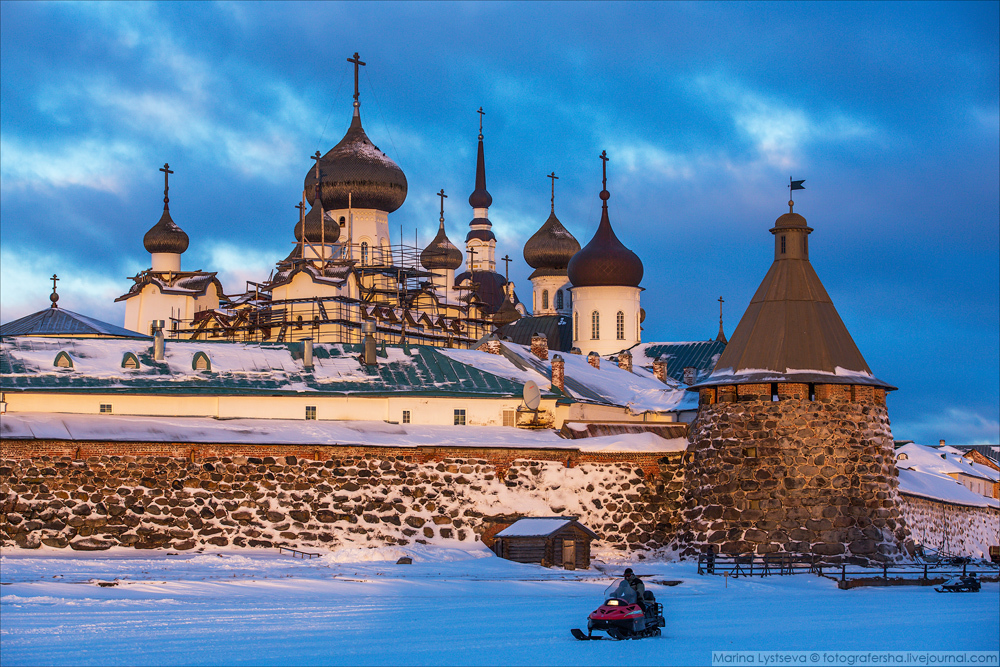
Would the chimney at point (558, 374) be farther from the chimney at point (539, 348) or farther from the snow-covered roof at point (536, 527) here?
the snow-covered roof at point (536, 527)

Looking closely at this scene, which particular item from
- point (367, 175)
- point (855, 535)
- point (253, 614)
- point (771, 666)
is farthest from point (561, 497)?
point (367, 175)

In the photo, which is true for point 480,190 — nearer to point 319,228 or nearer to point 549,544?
point 319,228

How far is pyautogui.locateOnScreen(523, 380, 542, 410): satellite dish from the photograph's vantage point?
3250cm

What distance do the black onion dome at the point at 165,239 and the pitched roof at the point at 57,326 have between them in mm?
17707

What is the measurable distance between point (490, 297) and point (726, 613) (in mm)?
56126

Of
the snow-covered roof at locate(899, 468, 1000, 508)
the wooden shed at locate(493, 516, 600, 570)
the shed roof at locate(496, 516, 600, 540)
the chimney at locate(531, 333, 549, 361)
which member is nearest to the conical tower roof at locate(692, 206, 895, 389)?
the shed roof at locate(496, 516, 600, 540)

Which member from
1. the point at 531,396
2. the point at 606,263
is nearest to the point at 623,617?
the point at 531,396

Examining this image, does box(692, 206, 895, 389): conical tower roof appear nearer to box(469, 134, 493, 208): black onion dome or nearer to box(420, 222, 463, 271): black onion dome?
box(420, 222, 463, 271): black onion dome

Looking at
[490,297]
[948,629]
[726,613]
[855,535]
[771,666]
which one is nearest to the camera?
[771,666]

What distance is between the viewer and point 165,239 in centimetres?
5734

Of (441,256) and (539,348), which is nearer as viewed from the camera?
(539,348)

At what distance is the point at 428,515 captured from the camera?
93.6 ft

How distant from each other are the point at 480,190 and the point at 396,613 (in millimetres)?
63682

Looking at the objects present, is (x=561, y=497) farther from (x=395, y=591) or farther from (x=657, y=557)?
(x=395, y=591)
